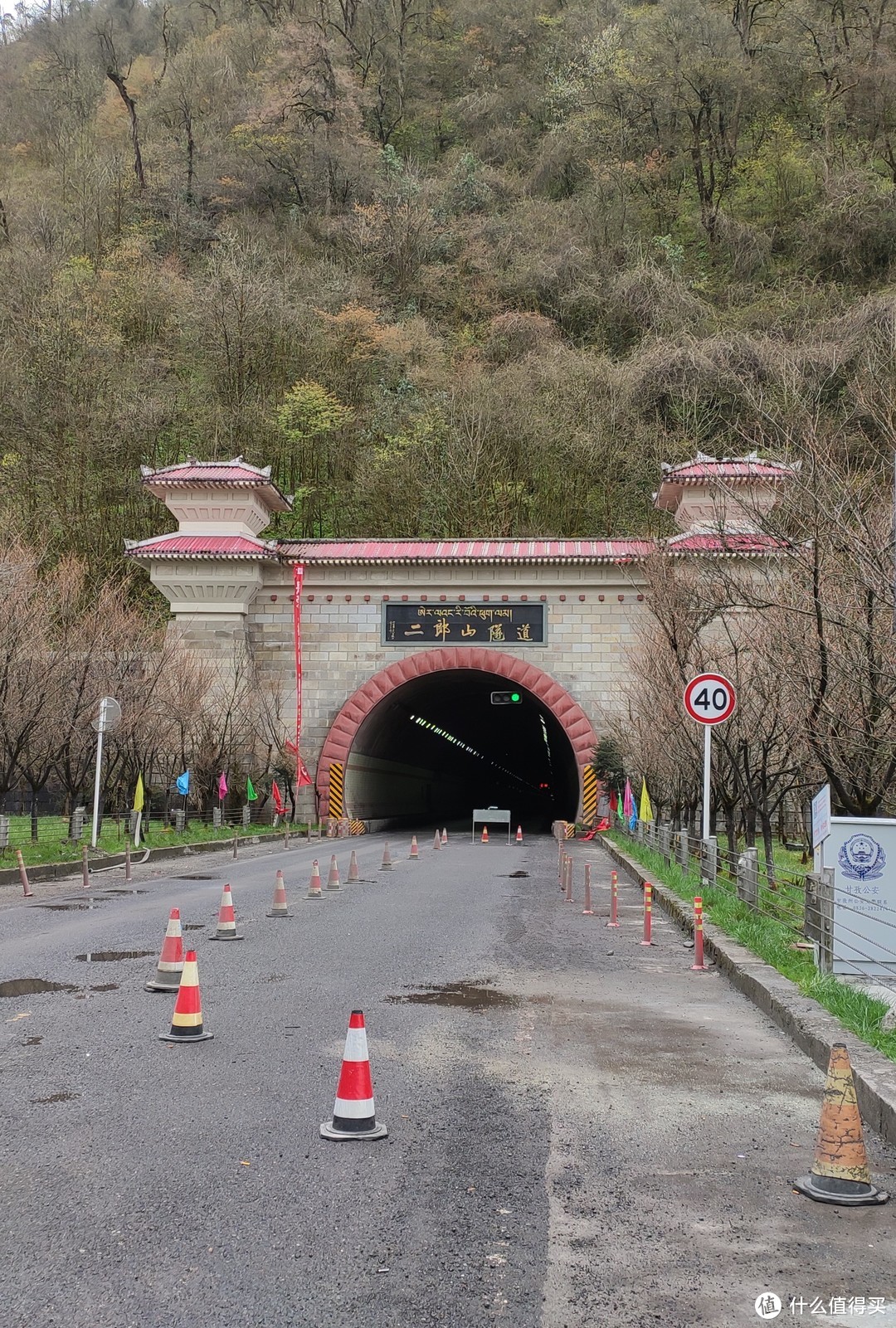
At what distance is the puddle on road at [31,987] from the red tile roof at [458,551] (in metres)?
28.6

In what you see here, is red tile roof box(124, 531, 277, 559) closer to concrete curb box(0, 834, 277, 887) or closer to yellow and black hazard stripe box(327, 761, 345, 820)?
yellow and black hazard stripe box(327, 761, 345, 820)

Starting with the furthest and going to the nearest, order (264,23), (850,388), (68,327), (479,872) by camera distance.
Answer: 1. (264,23)
2. (68,327)
3. (479,872)
4. (850,388)

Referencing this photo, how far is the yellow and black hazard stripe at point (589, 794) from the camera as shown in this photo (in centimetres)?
3691

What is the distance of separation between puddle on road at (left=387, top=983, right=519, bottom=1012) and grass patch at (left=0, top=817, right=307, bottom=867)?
12.6 m

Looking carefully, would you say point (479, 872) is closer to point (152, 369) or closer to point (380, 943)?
point (380, 943)

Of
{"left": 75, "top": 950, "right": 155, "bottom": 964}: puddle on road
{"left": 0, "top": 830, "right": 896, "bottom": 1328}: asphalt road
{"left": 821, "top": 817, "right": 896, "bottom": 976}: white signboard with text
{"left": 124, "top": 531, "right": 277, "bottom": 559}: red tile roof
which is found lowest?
{"left": 0, "top": 830, "right": 896, "bottom": 1328}: asphalt road

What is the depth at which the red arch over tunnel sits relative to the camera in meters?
37.5

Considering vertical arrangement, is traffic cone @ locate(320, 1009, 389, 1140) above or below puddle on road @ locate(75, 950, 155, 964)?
above

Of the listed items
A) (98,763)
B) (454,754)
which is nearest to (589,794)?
(98,763)

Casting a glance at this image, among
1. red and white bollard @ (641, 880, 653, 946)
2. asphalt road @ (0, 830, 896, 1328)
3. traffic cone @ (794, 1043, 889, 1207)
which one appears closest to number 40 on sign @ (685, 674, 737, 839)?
red and white bollard @ (641, 880, 653, 946)

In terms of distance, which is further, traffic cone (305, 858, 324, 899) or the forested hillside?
the forested hillside

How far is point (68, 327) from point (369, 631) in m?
23.7

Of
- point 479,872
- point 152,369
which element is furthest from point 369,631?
point 152,369

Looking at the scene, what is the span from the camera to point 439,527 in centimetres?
4775
